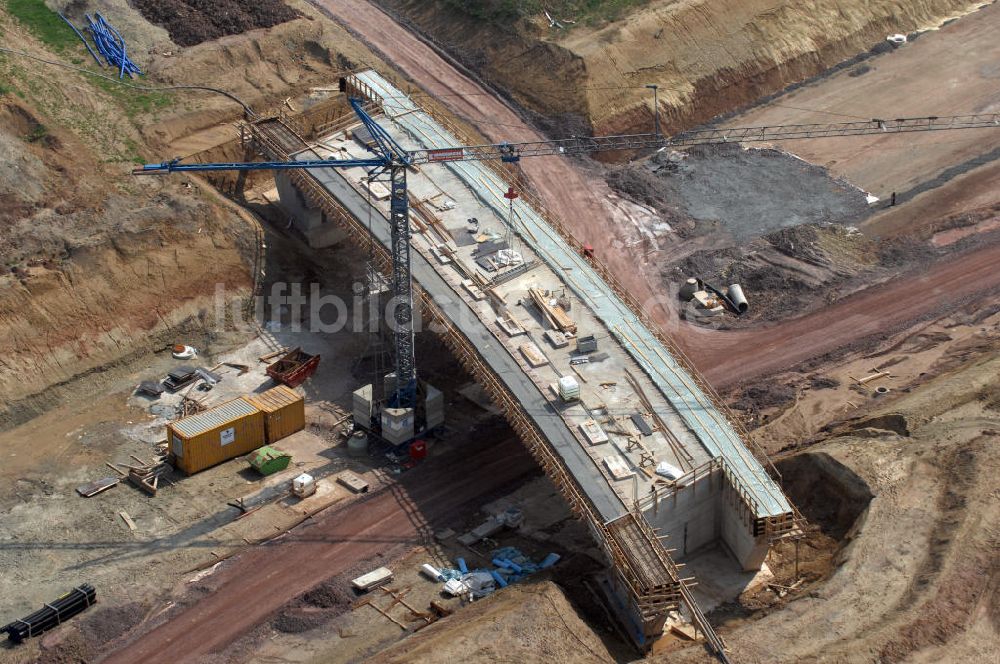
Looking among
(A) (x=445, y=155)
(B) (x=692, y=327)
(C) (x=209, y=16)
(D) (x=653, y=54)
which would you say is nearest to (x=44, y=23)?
(C) (x=209, y=16)

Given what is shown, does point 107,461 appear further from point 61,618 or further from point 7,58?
point 7,58

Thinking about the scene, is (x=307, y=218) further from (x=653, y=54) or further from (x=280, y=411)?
(x=653, y=54)

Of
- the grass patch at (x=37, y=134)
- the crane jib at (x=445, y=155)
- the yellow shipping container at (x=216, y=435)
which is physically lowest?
the yellow shipping container at (x=216, y=435)

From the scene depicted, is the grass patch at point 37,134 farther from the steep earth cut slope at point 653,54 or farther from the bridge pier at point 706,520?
the bridge pier at point 706,520

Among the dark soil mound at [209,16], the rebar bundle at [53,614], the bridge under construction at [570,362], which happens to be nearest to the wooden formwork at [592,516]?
the bridge under construction at [570,362]

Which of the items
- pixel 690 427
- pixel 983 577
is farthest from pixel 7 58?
pixel 983 577
